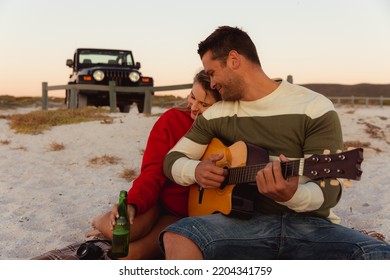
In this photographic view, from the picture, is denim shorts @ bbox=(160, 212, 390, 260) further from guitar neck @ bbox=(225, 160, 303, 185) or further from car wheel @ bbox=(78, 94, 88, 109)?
car wheel @ bbox=(78, 94, 88, 109)

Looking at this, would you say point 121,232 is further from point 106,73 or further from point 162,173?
point 106,73

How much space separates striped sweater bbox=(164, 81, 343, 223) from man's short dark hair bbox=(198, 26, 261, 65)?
0.26 meters

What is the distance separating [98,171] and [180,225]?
4588mm

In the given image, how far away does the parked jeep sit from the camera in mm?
12688

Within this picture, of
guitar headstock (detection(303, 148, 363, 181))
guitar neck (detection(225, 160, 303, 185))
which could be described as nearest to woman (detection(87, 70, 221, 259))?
guitar neck (detection(225, 160, 303, 185))

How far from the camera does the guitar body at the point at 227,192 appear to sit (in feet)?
8.41

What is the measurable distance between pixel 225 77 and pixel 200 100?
427 millimetres

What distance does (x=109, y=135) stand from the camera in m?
9.19

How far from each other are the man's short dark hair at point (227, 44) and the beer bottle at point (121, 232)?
929 millimetres

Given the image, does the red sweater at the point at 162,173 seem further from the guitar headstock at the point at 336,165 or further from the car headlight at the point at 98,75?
the car headlight at the point at 98,75

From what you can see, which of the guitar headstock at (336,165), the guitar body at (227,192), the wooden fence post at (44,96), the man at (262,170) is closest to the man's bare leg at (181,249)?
the man at (262,170)

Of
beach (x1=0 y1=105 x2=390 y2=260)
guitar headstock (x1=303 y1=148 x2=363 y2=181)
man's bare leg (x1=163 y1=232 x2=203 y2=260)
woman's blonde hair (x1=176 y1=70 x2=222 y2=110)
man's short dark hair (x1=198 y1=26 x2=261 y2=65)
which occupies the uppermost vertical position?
man's short dark hair (x1=198 y1=26 x2=261 y2=65)

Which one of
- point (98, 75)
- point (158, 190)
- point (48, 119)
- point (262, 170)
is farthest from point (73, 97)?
point (262, 170)
